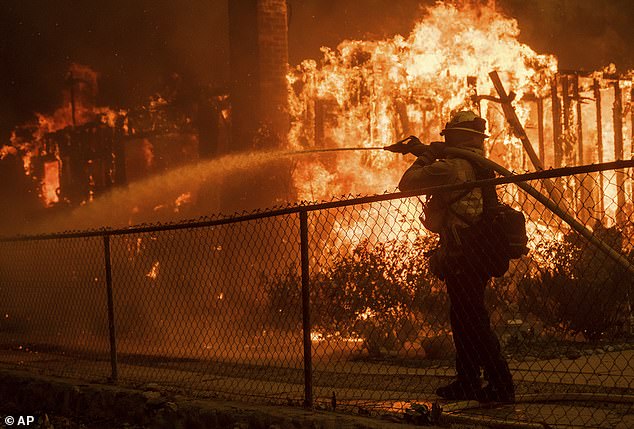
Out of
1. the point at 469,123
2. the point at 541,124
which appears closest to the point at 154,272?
the point at 541,124

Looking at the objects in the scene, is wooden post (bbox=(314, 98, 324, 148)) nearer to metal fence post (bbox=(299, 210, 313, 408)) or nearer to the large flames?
the large flames

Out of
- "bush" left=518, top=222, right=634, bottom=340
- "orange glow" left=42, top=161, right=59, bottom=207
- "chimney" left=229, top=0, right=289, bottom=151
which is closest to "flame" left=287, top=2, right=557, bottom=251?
Answer: "chimney" left=229, top=0, right=289, bottom=151

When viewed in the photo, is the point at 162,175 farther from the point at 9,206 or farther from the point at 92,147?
the point at 9,206

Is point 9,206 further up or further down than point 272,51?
further down

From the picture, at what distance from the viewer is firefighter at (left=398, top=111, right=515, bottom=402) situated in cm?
577

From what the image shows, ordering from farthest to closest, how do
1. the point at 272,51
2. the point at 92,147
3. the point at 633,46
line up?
the point at 633,46 → the point at 92,147 → the point at 272,51

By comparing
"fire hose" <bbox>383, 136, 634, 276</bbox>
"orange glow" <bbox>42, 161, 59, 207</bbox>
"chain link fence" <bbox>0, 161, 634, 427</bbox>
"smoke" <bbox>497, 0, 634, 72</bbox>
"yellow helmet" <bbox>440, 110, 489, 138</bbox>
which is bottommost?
"chain link fence" <bbox>0, 161, 634, 427</bbox>

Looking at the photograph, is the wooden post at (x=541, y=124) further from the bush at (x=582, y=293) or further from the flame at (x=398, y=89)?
the bush at (x=582, y=293)

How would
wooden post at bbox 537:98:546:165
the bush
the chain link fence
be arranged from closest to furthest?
the chain link fence → the bush → wooden post at bbox 537:98:546:165

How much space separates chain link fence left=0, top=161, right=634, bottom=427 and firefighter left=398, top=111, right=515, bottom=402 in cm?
23

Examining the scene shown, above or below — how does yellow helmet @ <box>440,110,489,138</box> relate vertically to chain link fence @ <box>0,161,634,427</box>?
above

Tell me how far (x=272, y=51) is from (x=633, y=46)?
13.5 metres

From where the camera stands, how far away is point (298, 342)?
10422mm

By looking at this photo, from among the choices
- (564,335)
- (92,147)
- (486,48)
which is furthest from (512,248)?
(92,147)
